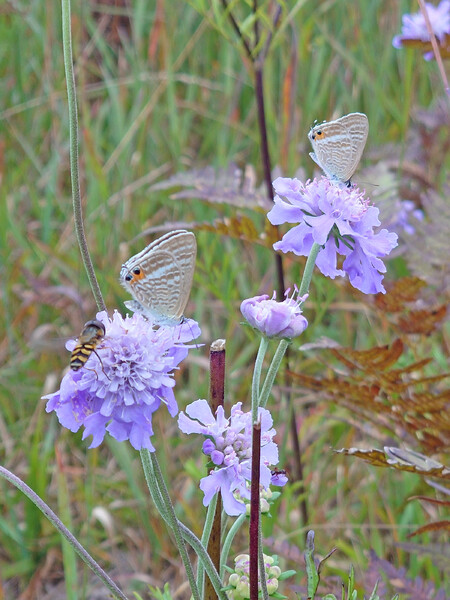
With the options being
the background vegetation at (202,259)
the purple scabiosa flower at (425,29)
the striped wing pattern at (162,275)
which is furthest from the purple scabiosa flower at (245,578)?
the purple scabiosa flower at (425,29)

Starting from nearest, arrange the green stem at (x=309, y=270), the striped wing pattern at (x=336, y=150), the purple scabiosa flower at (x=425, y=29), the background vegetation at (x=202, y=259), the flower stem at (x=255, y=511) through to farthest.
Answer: the flower stem at (x=255, y=511) → the green stem at (x=309, y=270) → the striped wing pattern at (x=336, y=150) → the background vegetation at (x=202, y=259) → the purple scabiosa flower at (x=425, y=29)

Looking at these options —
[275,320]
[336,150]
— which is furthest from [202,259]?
[275,320]

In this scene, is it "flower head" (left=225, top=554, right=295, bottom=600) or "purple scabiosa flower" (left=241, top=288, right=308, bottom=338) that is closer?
"purple scabiosa flower" (left=241, top=288, right=308, bottom=338)

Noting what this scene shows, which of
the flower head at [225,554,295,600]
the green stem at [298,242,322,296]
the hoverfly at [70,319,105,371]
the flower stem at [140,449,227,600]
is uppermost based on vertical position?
the green stem at [298,242,322,296]

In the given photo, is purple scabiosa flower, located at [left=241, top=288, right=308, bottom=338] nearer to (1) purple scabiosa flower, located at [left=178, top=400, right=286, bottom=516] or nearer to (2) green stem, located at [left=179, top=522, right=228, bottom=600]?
(1) purple scabiosa flower, located at [left=178, top=400, right=286, bottom=516]

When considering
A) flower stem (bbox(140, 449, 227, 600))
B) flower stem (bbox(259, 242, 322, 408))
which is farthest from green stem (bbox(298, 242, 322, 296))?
flower stem (bbox(140, 449, 227, 600))

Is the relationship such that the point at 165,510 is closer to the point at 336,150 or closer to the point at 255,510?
the point at 255,510

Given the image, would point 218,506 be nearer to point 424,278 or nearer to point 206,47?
Answer: point 424,278

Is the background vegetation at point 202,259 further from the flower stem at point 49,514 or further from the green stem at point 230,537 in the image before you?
the flower stem at point 49,514
